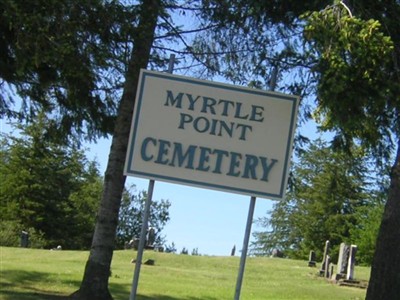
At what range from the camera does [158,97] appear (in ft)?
21.4

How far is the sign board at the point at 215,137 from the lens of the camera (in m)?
6.33

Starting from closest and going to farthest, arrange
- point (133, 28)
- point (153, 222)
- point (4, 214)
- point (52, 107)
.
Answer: point (133, 28) → point (52, 107) → point (4, 214) → point (153, 222)

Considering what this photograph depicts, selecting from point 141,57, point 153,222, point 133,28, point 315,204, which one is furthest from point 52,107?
point 153,222

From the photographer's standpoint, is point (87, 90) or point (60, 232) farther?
point (60, 232)

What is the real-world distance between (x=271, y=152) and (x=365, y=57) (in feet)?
6.48

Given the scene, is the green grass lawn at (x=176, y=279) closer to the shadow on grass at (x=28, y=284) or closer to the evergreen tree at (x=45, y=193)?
the shadow on grass at (x=28, y=284)

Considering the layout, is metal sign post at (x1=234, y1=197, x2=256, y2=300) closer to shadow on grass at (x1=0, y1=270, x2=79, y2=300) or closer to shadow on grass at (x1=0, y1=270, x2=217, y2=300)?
shadow on grass at (x1=0, y1=270, x2=217, y2=300)

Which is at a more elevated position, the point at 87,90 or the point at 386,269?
the point at 87,90

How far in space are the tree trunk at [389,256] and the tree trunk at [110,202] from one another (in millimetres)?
4433

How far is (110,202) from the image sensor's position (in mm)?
11508

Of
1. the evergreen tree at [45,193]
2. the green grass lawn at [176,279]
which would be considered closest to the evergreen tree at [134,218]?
the evergreen tree at [45,193]

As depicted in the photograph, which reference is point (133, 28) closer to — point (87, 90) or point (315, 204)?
point (87, 90)

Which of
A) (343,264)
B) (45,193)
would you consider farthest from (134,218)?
(343,264)

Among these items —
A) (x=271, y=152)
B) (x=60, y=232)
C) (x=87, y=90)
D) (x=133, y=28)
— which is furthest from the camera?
(x=60, y=232)
